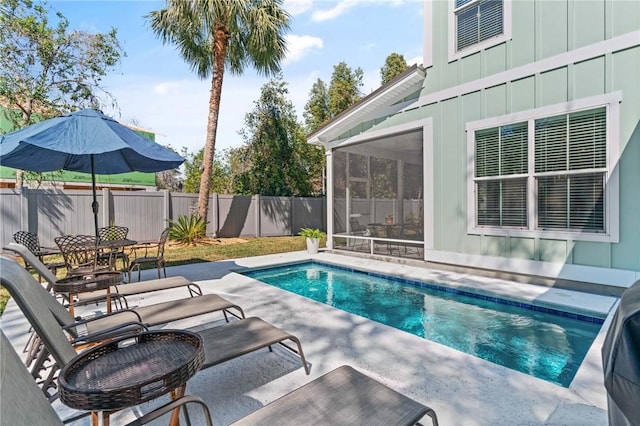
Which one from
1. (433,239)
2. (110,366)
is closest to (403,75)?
(433,239)

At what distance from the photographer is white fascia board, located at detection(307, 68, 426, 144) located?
7.34 meters

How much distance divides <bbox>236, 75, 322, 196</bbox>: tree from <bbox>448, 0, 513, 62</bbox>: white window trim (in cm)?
965

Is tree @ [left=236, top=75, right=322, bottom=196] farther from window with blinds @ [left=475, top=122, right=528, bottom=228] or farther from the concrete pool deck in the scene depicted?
the concrete pool deck

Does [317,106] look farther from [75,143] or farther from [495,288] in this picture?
[75,143]

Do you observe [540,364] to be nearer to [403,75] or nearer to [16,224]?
[403,75]

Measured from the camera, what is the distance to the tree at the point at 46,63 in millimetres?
9750

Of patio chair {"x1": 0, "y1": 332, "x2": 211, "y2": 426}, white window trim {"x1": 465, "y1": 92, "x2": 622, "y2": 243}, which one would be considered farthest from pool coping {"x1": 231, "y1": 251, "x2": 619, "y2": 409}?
patio chair {"x1": 0, "y1": 332, "x2": 211, "y2": 426}

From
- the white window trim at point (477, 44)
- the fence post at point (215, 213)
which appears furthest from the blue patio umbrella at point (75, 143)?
the fence post at point (215, 213)

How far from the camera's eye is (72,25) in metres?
10.6

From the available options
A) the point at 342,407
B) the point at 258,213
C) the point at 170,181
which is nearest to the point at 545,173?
the point at 342,407

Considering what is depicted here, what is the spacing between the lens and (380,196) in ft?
29.4

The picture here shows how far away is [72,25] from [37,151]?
894 centimetres

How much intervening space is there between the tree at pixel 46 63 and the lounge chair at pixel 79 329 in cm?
1024

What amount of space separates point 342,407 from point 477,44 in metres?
7.07
